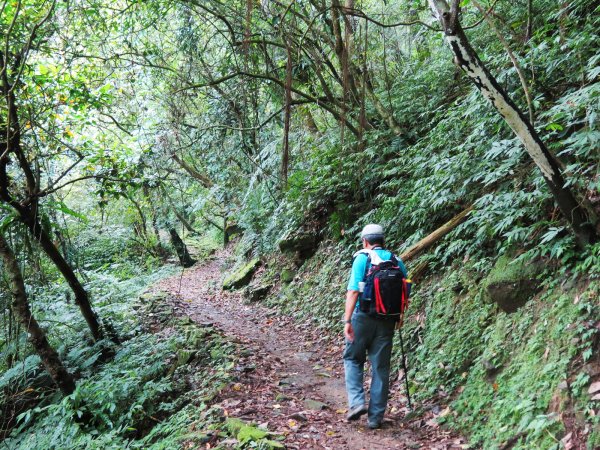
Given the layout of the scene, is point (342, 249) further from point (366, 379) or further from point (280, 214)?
point (366, 379)

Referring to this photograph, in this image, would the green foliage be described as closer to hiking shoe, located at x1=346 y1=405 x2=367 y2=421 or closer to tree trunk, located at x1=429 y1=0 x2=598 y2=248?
hiking shoe, located at x1=346 y1=405 x2=367 y2=421

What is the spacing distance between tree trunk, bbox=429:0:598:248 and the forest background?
0.02 meters

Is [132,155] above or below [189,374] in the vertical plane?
above

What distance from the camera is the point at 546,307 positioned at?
14.4 ft

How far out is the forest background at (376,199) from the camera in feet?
13.6

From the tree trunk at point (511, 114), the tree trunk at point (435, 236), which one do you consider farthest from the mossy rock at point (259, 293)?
the tree trunk at point (511, 114)

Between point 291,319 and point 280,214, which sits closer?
point 291,319

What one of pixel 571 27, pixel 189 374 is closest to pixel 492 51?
pixel 571 27

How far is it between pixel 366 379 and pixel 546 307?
8.72ft

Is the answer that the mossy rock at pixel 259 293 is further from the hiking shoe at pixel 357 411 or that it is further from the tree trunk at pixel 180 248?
the tree trunk at pixel 180 248

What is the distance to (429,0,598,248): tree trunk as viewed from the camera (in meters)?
3.96

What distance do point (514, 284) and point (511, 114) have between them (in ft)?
6.04

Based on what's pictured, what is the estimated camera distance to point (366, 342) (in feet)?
15.7

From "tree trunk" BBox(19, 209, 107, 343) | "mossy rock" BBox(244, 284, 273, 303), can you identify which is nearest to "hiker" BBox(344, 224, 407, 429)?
"tree trunk" BBox(19, 209, 107, 343)
